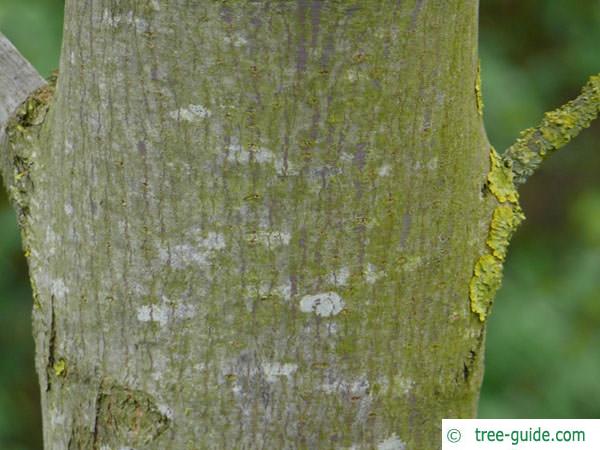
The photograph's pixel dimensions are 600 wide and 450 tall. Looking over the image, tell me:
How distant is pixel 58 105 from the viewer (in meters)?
0.88

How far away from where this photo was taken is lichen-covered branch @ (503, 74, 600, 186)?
1.02 metres

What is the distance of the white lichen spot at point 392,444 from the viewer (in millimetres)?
873

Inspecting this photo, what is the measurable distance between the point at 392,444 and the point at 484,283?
18 cm

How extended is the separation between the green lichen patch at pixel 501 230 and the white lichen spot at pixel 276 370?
24 cm

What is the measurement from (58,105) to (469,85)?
1.24 ft

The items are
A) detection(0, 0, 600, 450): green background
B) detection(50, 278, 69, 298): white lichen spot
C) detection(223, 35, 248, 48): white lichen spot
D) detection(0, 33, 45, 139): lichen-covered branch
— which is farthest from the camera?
detection(0, 0, 600, 450): green background

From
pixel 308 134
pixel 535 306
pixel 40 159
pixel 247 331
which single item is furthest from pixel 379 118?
pixel 535 306

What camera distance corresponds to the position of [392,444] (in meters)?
0.88

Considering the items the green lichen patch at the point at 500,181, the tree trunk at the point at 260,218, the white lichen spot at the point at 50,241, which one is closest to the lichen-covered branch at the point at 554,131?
the green lichen patch at the point at 500,181

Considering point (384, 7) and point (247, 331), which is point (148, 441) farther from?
point (384, 7)

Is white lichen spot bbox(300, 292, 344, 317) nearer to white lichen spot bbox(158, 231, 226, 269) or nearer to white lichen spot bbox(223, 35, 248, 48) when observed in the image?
white lichen spot bbox(158, 231, 226, 269)

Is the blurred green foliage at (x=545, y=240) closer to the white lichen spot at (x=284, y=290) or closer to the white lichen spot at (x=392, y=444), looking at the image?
the white lichen spot at (x=392, y=444)

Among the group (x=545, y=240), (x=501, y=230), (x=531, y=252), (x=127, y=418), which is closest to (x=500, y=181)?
(x=501, y=230)

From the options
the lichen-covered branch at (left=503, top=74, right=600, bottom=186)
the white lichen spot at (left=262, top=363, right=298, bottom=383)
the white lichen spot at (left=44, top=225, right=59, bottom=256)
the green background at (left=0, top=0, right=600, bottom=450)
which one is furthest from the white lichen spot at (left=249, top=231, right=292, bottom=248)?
the green background at (left=0, top=0, right=600, bottom=450)
